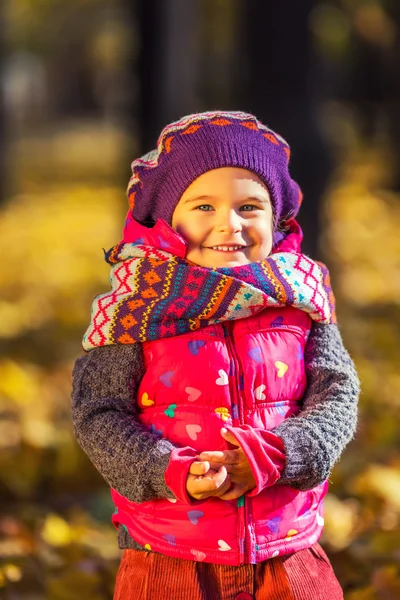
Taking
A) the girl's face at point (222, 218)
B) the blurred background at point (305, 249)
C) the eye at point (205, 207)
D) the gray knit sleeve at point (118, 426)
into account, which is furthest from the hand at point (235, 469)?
the blurred background at point (305, 249)

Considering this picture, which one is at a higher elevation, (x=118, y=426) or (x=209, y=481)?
(x=118, y=426)

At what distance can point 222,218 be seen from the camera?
2486mm

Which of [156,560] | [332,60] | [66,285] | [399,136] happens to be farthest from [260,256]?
[332,60]

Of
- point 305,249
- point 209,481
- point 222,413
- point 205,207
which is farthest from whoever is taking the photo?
point 305,249

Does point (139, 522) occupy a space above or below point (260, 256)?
below

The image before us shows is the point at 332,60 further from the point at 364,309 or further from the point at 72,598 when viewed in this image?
the point at 72,598

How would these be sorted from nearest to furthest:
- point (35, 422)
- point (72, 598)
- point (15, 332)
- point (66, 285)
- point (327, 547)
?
point (72, 598)
point (327, 547)
point (35, 422)
point (15, 332)
point (66, 285)

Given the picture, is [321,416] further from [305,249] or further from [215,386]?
[305,249]

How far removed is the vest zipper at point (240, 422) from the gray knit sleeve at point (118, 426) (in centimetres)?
18

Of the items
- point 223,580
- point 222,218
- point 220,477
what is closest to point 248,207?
point 222,218

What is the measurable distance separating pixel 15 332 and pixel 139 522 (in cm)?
513

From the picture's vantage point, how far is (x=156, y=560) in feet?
8.08

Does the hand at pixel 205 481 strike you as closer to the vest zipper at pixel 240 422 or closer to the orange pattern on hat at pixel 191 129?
the vest zipper at pixel 240 422

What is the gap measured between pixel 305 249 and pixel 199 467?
5.14 metres
